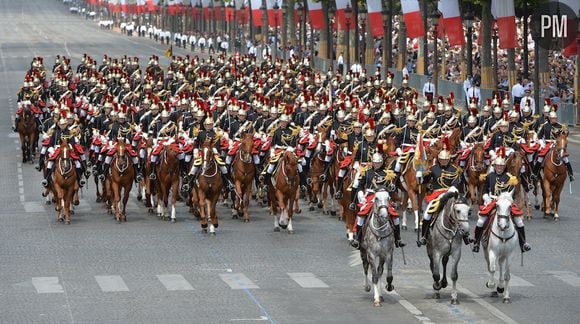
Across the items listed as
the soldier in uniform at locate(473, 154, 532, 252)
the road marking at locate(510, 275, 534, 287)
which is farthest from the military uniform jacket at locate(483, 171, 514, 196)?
the road marking at locate(510, 275, 534, 287)

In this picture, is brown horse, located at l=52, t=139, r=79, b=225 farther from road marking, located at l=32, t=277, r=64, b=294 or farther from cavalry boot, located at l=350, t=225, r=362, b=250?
cavalry boot, located at l=350, t=225, r=362, b=250

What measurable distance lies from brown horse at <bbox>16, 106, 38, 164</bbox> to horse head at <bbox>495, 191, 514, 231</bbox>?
30849mm

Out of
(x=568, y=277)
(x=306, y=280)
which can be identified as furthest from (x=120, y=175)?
(x=568, y=277)

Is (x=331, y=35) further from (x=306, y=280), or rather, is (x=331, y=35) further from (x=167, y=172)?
(x=306, y=280)

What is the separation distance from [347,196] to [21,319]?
10740 mm

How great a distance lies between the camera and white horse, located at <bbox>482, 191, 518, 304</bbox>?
2644 cm

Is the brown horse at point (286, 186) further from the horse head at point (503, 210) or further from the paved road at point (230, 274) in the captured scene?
the horse head at point (503, 210)

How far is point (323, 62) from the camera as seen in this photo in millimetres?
104125

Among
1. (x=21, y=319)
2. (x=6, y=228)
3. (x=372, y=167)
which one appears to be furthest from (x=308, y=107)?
(x=21, y=319)

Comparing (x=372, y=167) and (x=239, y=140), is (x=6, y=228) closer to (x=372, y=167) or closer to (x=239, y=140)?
(x=239, y=140)

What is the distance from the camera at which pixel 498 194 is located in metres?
30.2

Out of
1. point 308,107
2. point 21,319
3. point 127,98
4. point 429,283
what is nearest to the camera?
point 21,319

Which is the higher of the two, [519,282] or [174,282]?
[174,282]

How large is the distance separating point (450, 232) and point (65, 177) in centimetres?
1378
